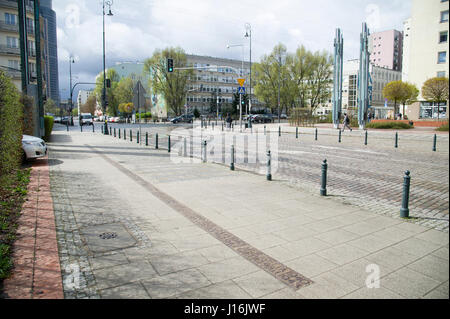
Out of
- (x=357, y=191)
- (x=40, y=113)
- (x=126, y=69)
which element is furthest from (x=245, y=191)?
(x=126, y=69)

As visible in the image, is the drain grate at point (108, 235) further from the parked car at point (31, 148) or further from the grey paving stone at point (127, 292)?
the parked car at point (31, 148)

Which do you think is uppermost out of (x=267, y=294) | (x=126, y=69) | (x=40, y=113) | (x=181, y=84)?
(x=126, y=69)

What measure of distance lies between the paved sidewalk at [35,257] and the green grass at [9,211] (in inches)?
3.1

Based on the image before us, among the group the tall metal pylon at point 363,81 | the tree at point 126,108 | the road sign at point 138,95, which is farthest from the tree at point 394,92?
the tree at point 126,108

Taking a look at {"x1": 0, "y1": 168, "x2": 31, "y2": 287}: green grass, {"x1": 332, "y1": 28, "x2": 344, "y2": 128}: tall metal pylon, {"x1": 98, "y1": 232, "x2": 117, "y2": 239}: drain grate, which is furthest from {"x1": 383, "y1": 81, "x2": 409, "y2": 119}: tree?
{"x1": 98, "y1": 232, "x2": 117, "y2": 239}: drain grate

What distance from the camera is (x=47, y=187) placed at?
8.66 meters

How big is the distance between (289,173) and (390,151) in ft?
28.1

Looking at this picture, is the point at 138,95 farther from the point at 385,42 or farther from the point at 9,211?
the point at 385,42

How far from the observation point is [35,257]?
14.3ft

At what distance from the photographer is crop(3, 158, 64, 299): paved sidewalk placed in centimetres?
353

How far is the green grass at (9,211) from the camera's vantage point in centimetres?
413

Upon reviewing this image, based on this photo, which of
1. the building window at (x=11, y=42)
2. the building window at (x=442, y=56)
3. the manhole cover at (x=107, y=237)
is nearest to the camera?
the building window at (x=442, y=56)

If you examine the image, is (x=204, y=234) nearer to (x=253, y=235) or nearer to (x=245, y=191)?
(x=253, y=235)

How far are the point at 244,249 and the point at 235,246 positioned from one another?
0.17 meters
